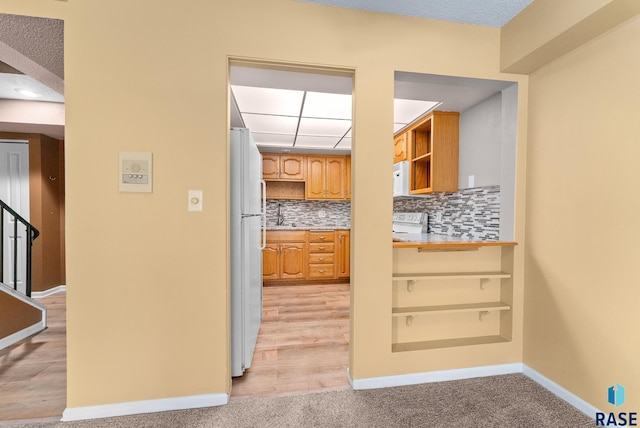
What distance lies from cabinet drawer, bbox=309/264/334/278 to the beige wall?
2968mm

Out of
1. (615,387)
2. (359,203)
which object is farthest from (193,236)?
(615,387)

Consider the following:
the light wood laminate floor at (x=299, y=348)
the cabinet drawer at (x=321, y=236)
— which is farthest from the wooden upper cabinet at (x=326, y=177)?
the light wood laminate floor at (x=299, y=348)

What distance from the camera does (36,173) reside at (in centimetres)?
379

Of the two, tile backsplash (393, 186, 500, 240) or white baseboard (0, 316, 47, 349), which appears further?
tile backsplash (393, 186, 500, 240)

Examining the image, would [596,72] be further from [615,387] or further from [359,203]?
[615,387]

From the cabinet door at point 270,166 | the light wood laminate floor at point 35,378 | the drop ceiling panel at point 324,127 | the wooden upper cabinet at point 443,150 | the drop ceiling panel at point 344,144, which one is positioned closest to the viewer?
the light wood laminate floor at point 35,378

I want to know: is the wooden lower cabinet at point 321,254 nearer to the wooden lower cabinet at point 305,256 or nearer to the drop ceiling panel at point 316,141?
the wooden lower cabinet at point 305,256

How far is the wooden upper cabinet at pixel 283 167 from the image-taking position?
486 centimetres

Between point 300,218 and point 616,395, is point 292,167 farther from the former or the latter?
point 616,395

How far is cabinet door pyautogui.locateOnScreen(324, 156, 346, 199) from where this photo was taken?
16.6 feet

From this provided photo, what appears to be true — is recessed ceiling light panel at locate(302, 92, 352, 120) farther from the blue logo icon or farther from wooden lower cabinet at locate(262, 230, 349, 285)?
the blue logo icon

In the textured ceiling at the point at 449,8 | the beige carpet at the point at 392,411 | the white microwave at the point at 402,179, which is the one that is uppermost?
the textured ceiling at the point at 449,8

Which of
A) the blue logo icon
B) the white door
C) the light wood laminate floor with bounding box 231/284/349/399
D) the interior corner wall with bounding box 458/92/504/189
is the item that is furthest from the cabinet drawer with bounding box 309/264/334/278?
the white door

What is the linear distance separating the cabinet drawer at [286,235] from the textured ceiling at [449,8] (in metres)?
3.34
